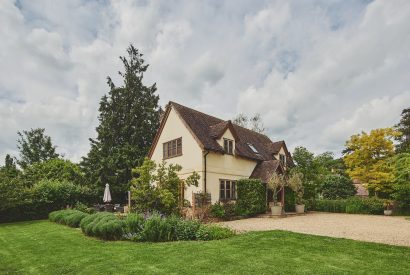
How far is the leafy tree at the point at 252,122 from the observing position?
4912 centimetres

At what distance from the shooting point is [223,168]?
76.5ft

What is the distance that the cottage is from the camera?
22252 millimetres

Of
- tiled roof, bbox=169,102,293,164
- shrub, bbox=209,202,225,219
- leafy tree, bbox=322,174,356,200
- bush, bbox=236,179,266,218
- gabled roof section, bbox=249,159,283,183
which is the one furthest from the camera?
leafy tree, bbox=322,174,356,200

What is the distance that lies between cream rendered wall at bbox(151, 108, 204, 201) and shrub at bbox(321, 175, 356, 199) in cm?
1929

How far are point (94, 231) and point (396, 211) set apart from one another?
80.8ft

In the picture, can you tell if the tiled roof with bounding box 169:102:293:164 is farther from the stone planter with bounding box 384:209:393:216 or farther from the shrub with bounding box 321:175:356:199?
the stone planter with bounding box 384:209:393:216

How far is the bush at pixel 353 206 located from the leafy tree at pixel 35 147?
51.3 meters

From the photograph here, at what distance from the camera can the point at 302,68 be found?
17.8 metres

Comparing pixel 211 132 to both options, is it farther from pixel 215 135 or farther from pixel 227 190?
pixel 227 190

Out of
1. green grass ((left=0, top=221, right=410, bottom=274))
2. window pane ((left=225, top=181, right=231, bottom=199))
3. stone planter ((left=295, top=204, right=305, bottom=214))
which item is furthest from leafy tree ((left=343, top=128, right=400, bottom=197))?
green grass ((left=0, top=221, right=410, bottom=274))

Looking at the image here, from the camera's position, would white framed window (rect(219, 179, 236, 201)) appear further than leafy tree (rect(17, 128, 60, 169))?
No

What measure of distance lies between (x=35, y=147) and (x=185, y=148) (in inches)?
1896

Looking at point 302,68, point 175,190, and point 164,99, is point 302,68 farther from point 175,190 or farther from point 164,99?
point 164,99

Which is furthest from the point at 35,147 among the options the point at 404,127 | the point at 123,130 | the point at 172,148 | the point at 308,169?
the point at 404,127
